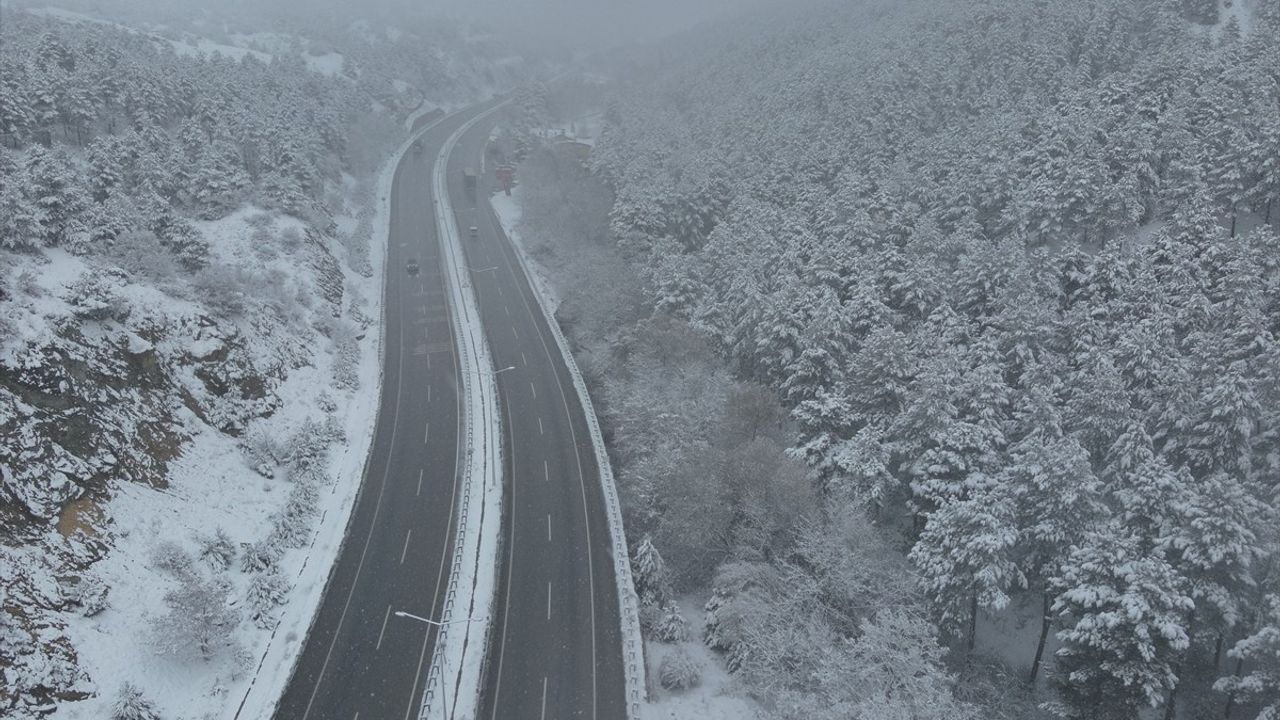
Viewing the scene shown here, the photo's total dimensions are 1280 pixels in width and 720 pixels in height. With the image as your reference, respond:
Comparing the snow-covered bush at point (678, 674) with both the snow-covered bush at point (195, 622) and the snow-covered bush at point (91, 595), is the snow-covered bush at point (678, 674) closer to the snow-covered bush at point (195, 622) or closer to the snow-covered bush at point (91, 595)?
the snow-covered bush at point (195, 622)

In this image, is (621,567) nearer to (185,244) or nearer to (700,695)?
(700,695)

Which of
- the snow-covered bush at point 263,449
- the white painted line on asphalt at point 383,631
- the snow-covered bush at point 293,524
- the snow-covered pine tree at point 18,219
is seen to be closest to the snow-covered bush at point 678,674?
the white painted line on asphalt at point 383,631

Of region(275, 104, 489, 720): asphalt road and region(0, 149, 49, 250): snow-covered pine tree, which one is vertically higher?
region(0, 149, 49, 250): snow-covered pine tree

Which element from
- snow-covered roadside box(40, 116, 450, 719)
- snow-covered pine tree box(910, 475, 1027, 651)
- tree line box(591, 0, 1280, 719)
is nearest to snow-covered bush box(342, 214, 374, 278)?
snow-covered roadside box(40, 116, 450, 719)

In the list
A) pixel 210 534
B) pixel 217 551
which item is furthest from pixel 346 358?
pixel 217 551

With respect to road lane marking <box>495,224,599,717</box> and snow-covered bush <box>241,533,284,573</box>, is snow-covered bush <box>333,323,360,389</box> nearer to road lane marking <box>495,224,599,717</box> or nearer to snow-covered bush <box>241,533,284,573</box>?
road lane marking <box>495,224,599,717</box>
